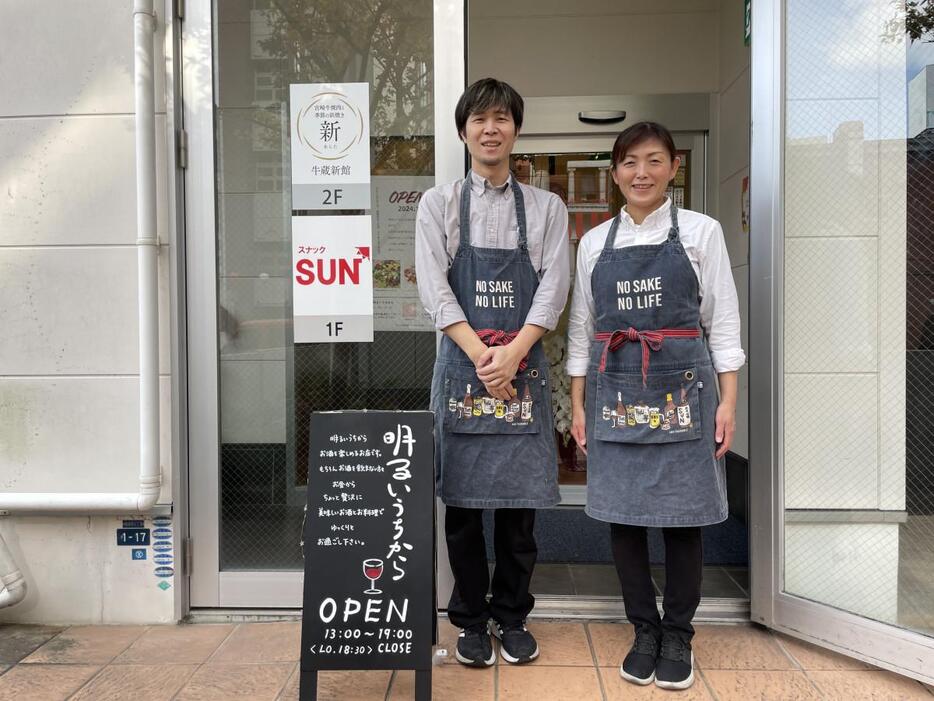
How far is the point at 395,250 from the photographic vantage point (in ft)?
9.18

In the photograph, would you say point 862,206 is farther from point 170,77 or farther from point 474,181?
point 170,77

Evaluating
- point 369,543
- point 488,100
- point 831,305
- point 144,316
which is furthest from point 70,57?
point 831,305

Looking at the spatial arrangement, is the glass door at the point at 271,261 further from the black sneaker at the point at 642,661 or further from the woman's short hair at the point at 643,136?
the black sneaker at the point at 642,661

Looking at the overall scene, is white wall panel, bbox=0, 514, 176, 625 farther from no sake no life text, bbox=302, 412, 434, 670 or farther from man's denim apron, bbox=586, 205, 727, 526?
man's denim apron, bbox=586, 205, 727, 526

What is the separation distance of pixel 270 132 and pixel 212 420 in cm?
120

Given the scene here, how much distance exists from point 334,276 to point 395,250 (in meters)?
0.27

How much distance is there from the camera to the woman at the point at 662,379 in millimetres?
2162

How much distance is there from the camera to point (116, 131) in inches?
107

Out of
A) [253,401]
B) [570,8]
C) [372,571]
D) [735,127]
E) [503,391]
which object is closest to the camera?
[372,571]

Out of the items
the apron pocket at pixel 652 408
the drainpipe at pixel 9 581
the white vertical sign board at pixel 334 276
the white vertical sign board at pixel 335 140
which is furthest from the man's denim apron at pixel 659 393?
the drainpipe at pixel 9 581

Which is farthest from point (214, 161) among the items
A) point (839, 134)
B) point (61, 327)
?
point (839, 134)

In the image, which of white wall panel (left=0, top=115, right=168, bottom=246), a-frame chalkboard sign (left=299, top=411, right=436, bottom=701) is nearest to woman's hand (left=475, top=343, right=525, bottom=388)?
a-frame chalkboard sign (left=299, top=411, right=436, bottom=701)

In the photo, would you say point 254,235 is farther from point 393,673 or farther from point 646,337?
point 393,673

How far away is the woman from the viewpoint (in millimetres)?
2162
